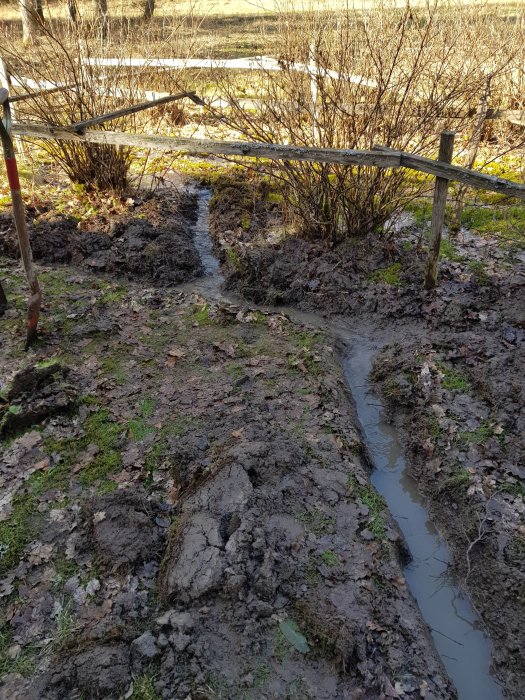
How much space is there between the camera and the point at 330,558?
3.42 metres

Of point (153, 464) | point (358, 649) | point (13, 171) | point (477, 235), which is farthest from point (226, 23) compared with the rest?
point (358, 649)

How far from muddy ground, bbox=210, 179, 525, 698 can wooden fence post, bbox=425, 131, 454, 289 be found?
0.20 metres

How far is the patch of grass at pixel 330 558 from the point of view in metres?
3.39

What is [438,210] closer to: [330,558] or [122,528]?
[330,558]

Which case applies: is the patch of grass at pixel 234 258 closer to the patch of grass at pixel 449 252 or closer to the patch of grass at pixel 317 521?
the patch of grass at pixel 449 252

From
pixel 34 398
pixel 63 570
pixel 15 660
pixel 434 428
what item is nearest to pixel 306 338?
pixel 434 428

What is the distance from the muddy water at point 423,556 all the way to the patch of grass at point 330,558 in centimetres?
60

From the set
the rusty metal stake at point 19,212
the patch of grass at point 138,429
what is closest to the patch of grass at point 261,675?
the patch of grass at point 138,429

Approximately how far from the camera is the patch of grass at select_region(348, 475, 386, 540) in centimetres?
368

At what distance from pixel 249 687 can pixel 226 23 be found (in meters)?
24.1

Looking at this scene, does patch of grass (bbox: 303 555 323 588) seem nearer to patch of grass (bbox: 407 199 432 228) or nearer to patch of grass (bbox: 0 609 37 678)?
patch of grass (bbox: 0 609 37 678)

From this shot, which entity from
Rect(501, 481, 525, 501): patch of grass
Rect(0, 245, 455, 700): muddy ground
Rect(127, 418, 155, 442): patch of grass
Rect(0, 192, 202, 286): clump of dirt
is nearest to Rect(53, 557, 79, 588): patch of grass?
Rect(0, 245, 455, 700): muddy ground

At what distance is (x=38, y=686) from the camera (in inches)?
112

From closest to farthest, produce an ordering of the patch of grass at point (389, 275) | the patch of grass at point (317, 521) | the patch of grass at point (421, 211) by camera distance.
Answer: the patch of grass at point (317, 521) < the patch of grass at point (389, 275) < the patch of grass at point (421, 211)
